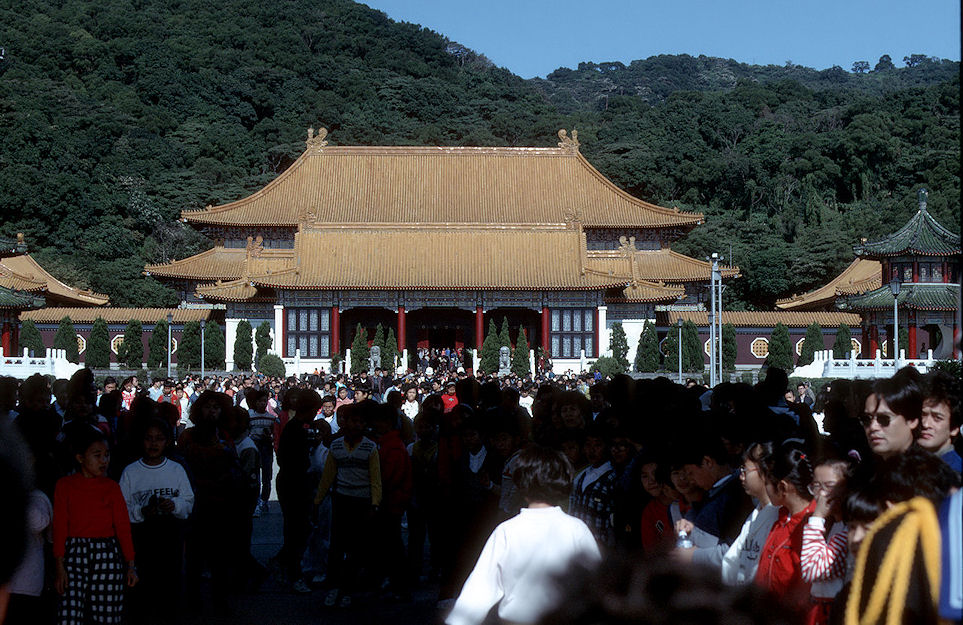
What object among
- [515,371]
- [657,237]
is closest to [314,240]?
[515,371]

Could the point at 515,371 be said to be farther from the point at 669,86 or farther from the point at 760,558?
the point at 669,86

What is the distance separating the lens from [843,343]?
39.0 meters

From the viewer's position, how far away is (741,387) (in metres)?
7.41

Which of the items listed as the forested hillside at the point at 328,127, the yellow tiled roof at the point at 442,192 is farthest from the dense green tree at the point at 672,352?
the forested hillside at the point at 328,127

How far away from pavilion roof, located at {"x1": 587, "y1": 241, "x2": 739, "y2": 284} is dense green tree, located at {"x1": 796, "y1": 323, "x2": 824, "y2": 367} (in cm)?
419

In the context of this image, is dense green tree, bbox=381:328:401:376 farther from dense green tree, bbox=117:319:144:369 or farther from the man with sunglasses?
the man with sunglasses

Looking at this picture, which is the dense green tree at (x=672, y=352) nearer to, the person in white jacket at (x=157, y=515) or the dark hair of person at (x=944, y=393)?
the person in white jacket at (x=157, y=515)

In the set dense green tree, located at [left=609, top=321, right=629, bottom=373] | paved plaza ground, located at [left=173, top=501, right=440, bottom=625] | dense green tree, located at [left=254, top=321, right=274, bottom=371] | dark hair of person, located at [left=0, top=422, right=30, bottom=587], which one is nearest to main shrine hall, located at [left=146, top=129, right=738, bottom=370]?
dense green tree, located at [left=254, top=321, right=274, bottom=371]

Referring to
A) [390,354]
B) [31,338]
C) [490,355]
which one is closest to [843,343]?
[490,355]

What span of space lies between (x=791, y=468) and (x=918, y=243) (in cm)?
3693

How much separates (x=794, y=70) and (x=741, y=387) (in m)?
137

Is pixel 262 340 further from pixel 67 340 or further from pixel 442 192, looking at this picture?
pixel 442 192

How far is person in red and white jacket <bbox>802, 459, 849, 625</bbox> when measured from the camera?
151 inches

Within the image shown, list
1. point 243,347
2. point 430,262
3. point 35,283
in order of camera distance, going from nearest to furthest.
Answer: point 243,347
point 430,262
point 35,283
